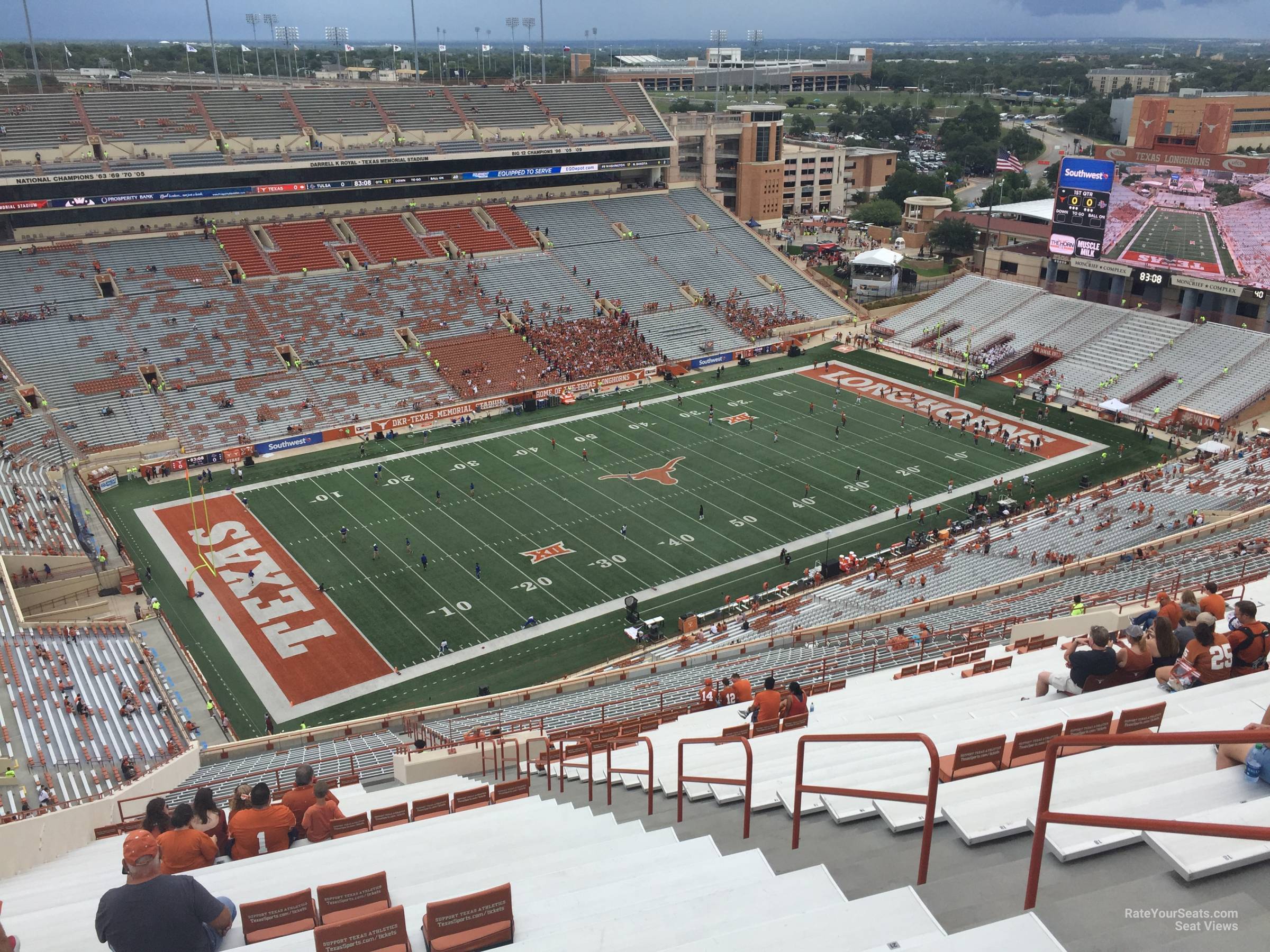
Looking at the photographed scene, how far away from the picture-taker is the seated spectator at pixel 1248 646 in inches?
317

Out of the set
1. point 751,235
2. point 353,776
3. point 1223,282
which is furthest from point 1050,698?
point 751,235

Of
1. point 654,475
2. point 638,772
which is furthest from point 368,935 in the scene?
point 654,475

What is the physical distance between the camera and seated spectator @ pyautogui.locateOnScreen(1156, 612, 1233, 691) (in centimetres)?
810

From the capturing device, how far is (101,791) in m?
18.5

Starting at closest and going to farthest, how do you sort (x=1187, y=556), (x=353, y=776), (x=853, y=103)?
(x=353, y=776) → (x=1187, y=556) → (x=853, y=103)

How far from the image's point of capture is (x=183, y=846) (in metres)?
7.86

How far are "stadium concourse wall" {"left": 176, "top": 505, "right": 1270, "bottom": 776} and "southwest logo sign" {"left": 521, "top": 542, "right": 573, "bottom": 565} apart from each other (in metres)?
6.43

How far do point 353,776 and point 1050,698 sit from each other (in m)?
10.5

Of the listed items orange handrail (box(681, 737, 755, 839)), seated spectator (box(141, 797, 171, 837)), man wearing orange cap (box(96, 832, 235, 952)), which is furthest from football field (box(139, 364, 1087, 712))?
man wearing orange cap (box(96, 832, 235, 952))

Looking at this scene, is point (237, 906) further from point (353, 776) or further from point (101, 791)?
point (101, 791)

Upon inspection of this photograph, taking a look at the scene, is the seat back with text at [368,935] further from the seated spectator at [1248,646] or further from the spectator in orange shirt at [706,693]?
the spectator in orange shirt at [706,693]

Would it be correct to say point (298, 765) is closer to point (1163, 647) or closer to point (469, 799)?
point (469, 799)

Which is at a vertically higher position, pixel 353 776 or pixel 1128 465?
pixel 353 776
